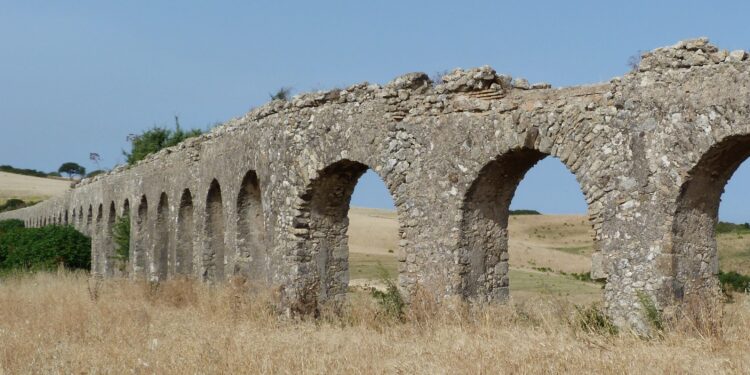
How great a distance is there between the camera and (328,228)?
A: 1249 cm

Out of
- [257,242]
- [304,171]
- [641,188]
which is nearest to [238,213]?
[257,242]

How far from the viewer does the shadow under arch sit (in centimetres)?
1220

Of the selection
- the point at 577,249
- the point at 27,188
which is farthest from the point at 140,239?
the point at 27,188

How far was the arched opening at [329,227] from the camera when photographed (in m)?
12.2

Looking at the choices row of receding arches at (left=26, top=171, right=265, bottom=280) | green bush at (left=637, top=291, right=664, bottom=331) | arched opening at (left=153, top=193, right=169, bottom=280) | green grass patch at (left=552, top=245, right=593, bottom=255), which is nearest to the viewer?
green bush at (left=637, top=291, right=664, bottom=331)

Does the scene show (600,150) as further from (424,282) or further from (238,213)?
(238,213)

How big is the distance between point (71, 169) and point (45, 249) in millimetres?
83486

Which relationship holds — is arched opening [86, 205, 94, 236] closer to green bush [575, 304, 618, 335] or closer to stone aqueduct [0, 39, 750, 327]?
stone aqueduct [0, 39, 750, 327]

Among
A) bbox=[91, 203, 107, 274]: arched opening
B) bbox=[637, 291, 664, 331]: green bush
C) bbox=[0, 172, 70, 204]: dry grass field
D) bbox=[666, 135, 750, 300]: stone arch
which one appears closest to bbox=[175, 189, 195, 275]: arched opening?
bbox=[91, 203, 107, 274]: arched opening

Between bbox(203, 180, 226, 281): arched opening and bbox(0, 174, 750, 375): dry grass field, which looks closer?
bbox(0, 174, 750, 375): dry grass field

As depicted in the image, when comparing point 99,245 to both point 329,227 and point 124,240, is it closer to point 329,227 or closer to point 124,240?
point 124,240

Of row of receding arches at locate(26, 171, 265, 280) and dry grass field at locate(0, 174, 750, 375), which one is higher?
row of receding arches at locate(26, 171, 265, 280)

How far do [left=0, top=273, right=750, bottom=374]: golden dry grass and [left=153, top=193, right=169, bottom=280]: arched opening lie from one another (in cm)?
786

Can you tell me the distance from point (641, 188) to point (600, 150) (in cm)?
60
